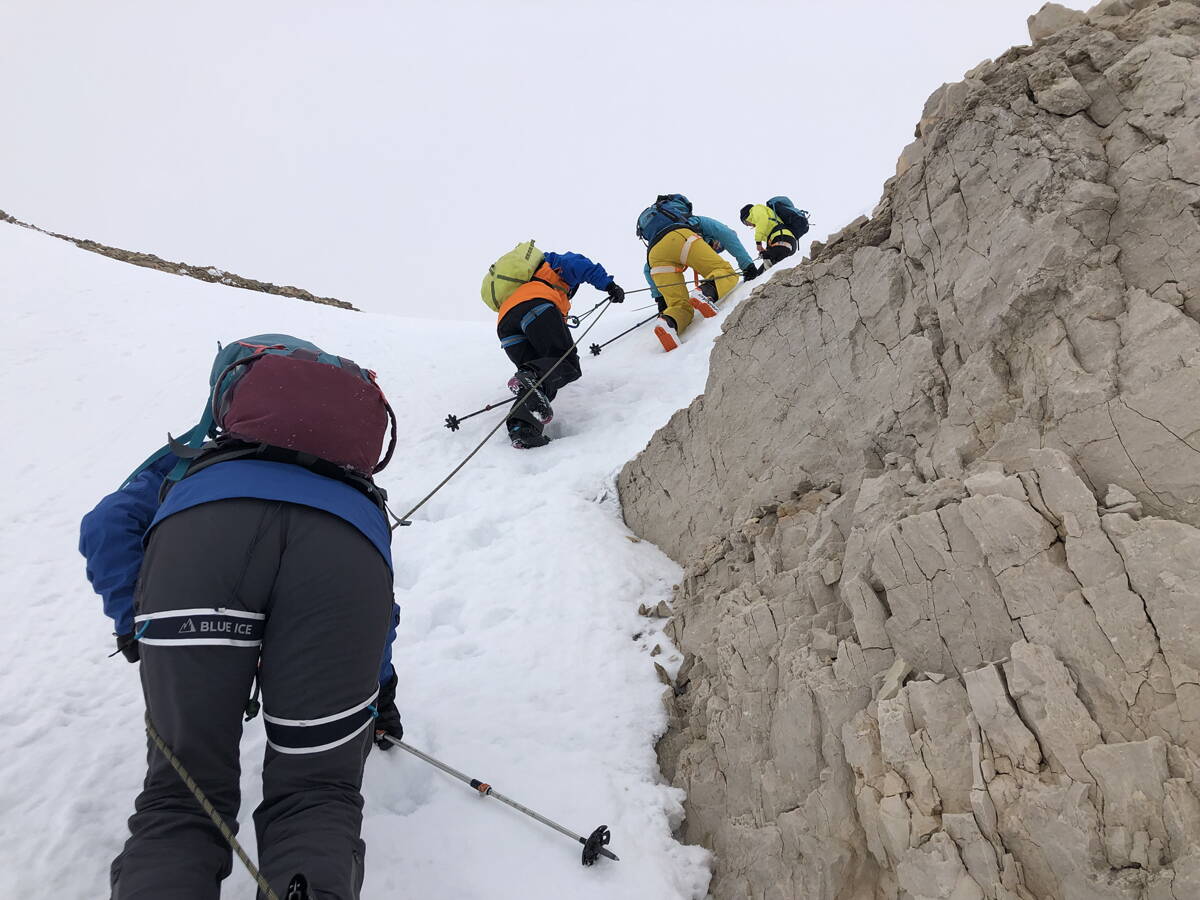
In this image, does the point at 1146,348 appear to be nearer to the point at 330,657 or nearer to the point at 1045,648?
the point at 1045,648

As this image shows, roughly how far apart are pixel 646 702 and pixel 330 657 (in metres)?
2.42

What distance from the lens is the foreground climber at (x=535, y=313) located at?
27.5ft

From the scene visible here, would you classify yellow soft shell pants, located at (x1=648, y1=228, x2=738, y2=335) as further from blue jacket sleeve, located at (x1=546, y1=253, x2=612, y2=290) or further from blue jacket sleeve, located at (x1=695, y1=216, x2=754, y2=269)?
blue jacket sleeve, located at (x1=546, y1=253, x2=612, y2=290)

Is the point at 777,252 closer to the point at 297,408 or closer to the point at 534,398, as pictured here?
the point at 534,398

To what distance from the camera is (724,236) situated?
999 cm

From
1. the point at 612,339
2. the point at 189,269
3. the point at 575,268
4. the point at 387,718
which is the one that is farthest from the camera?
the point at 189,269

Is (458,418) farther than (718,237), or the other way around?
(718,237)

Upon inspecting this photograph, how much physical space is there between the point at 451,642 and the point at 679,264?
659 cm

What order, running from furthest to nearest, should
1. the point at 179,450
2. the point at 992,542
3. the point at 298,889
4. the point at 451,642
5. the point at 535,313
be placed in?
1. the point at 535,313
2. the point at 451,642
3. the point at 992,542
4. the point at 179,450
5. the point at 298,889

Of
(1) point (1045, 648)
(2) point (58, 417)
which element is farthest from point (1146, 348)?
(2) point (58, 417)

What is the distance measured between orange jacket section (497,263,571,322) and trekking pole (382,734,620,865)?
5906 mm

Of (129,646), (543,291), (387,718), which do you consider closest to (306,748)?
(129,646)

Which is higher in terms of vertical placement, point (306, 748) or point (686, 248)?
point (686, 248)

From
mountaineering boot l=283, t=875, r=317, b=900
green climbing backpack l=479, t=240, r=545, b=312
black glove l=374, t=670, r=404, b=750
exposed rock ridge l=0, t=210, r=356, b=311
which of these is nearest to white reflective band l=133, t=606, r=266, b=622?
mountaineering boot l=283, t=875, r=317, b=900
